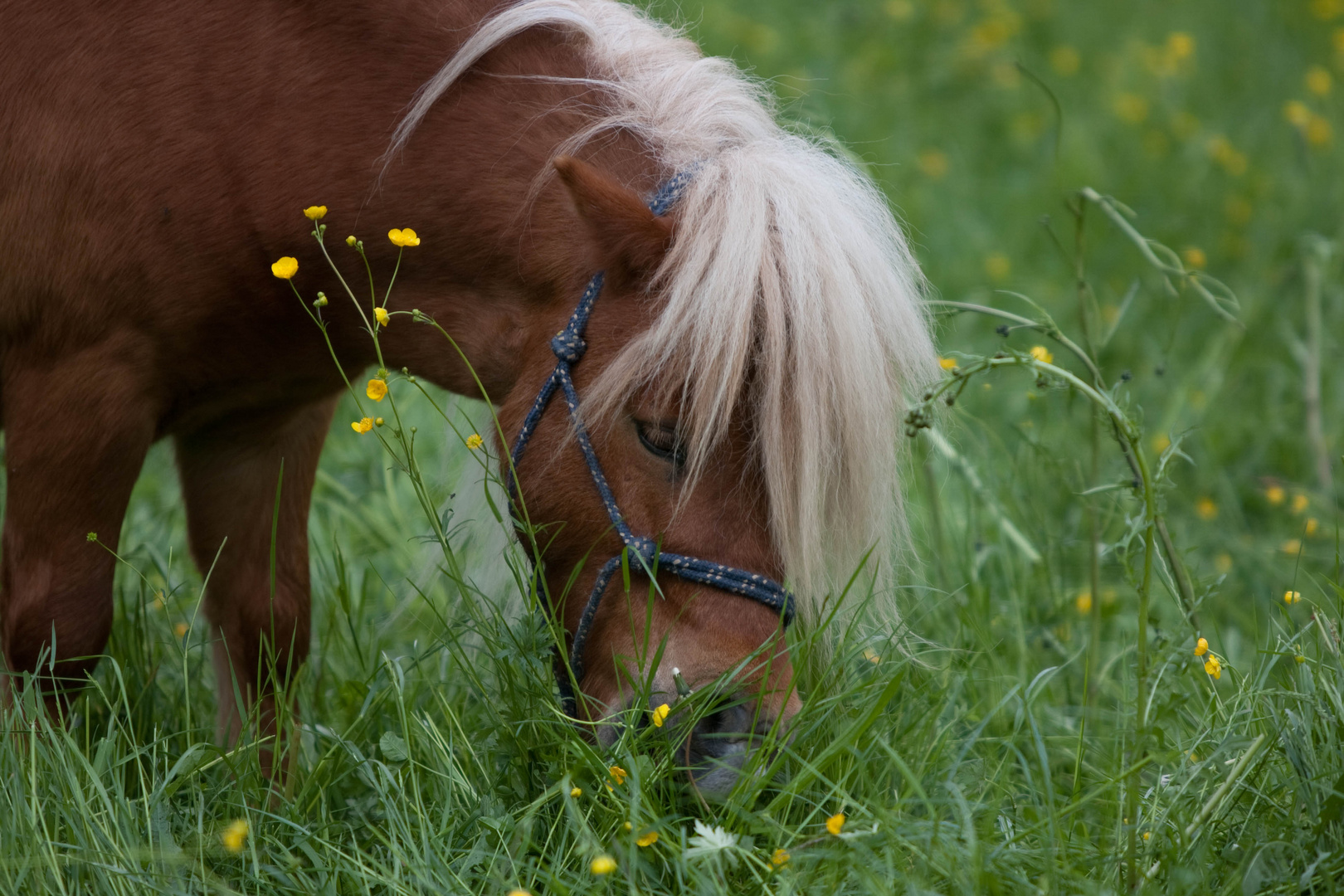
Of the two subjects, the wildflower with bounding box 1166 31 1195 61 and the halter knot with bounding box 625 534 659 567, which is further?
the wildflower with bounding box 1166 31 1195 61

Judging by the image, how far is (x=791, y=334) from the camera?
1.89 m

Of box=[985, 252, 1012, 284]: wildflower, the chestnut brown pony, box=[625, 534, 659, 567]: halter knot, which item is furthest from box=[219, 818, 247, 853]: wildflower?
box=[985, 252, 1012, 284]: wildflower

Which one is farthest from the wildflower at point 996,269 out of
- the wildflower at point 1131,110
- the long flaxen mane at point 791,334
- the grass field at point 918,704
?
the long flaxen mane at point 791,334

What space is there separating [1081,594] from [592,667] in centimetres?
166

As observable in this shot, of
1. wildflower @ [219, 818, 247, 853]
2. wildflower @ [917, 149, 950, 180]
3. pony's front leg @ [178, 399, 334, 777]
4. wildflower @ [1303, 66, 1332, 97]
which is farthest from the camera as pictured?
wildflower @ [1303, 66, 1332, 97]

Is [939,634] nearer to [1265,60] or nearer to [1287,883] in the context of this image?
[1287,883]

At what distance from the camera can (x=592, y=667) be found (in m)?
2.03

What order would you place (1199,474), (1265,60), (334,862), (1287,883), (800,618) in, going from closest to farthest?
(1287,883) < (334,862) < (800,618) < (1199,474) < (1265,60)

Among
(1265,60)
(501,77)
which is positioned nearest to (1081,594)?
(501,77)

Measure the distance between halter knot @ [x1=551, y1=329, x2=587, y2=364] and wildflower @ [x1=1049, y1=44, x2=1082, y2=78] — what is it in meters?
5.84

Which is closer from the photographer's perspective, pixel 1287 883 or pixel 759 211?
pixel 1287 883

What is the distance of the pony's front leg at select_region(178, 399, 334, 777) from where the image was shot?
2543 mm

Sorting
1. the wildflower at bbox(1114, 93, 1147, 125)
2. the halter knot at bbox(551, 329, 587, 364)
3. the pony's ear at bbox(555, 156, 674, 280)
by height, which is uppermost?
the pony's ear at bbox(555, 156, 674, 280)

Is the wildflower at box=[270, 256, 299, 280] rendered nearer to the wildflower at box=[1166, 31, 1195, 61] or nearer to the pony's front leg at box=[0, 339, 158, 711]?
the pony's front leg at box=[0, 339, 158, 711]
